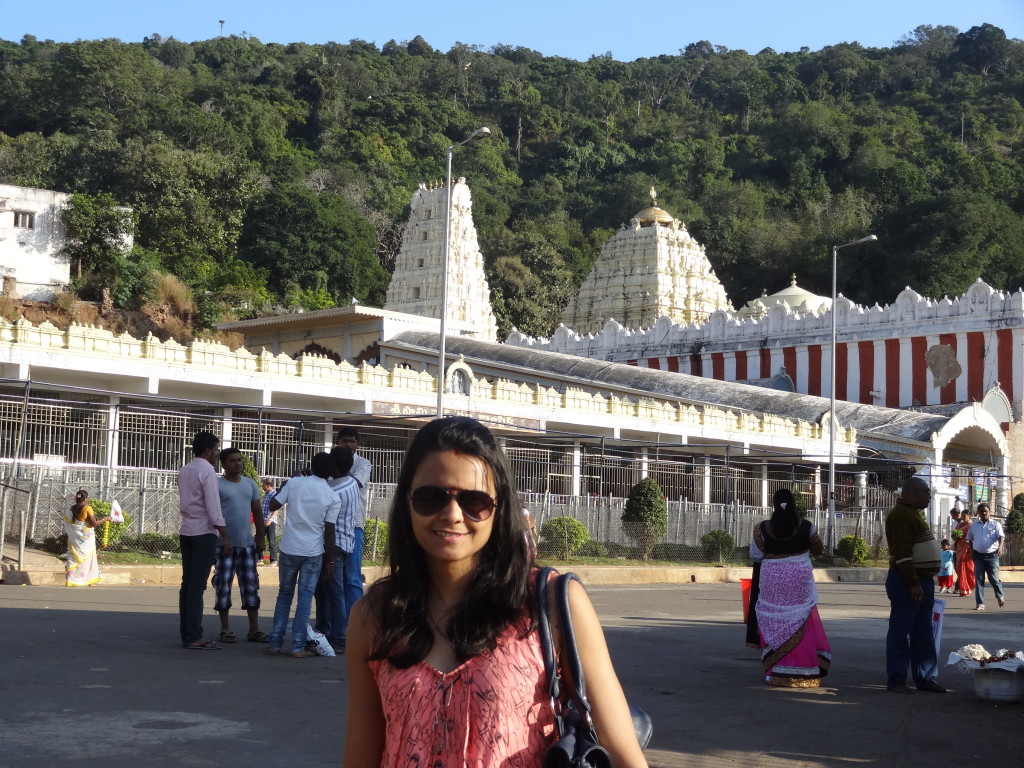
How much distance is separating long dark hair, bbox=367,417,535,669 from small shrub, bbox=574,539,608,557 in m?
20.8

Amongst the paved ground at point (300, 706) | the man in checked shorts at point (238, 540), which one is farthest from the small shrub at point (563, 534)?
the man in checked shorts at point (238, 540)

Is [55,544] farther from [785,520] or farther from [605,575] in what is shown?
[785,520]

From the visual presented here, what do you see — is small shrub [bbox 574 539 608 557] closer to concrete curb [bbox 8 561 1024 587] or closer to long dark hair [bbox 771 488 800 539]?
concrete curb [bbox 8 561 1024 587]

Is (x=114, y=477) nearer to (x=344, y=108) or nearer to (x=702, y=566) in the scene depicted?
(x=702, y=566)

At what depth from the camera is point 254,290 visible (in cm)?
5569

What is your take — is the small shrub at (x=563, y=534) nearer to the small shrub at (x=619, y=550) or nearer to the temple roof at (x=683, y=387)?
the small shrub at (x=619, y=550)

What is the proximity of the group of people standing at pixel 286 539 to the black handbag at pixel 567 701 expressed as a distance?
642 centimetres

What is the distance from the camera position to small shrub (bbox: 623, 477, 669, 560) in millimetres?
24266

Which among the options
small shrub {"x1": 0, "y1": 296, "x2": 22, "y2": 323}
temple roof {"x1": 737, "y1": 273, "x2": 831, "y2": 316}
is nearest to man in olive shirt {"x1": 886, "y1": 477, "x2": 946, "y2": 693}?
small shrub {"x1": 0, "y1": 296, "x2": 22, "y2": 323}

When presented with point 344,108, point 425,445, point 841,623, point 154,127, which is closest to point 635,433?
point 841,623

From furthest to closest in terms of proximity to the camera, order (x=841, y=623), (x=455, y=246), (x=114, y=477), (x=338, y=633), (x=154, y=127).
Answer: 1. (x=154, y=127)
2. (x=455, y=246)
3. (x=114, y=477)
4. (x=841, y=623)
5. (x=338, y=633)

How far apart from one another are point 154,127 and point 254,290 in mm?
17310

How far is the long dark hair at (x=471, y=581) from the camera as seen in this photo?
2906 mm

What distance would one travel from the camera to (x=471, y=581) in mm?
2990
